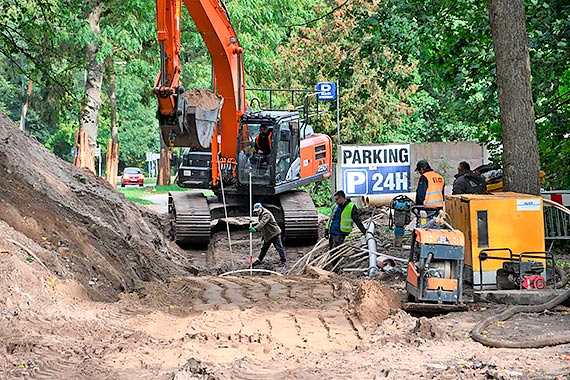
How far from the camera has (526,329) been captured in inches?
405

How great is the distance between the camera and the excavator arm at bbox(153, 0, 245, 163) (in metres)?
14.9

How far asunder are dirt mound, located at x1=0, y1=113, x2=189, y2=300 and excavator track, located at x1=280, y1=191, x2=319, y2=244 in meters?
2.93

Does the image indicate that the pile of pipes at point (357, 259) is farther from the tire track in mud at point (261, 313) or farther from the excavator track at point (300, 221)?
the excavator track at point (300, 221)

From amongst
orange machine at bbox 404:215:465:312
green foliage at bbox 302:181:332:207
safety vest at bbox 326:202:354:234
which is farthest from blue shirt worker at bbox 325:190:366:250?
green foliage at bbox 302:181:332:207

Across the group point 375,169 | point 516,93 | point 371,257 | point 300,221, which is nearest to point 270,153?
point 300,221

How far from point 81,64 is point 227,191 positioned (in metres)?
5.63

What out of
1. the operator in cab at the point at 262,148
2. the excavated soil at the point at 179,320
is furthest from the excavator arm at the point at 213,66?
the excavated soil at the point at 179,320

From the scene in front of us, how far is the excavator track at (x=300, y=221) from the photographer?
21.7 m

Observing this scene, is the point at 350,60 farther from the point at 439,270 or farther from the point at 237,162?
the point at 439,270

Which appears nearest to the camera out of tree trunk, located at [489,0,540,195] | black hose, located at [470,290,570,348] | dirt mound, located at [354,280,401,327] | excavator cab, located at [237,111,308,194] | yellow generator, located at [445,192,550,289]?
black hose, located at [470,290,570,348]

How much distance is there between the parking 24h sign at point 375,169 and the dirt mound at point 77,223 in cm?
612

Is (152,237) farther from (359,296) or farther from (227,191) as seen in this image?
(359,296)

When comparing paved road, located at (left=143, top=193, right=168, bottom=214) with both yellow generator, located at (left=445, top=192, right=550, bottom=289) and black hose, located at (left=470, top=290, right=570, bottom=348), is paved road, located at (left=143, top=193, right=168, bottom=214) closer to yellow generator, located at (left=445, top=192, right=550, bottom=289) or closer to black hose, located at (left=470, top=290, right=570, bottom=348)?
yellow generator, located at (left=445, top=192, right=550, bottom=289)

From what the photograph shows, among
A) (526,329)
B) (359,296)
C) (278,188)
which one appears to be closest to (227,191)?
(278,188)
